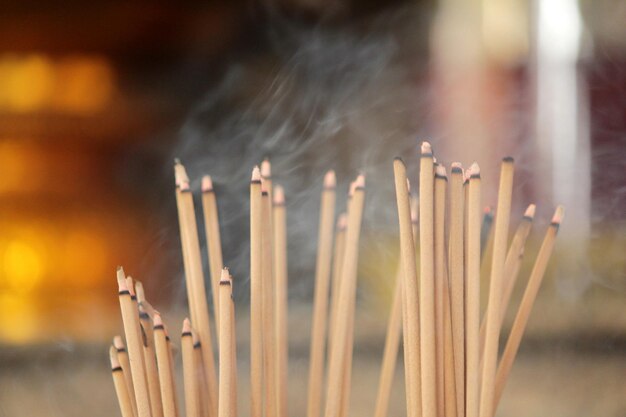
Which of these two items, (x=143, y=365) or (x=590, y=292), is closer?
(x=143, y=365)

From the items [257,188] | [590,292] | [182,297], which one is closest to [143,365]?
[257,188]

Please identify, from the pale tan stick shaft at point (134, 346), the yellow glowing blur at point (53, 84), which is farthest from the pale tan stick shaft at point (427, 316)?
the yellow glowing blur at point (53, 84)

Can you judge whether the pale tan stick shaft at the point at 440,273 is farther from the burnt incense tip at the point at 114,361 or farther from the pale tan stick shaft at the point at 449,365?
the burnt incense tip at the point at 114,361

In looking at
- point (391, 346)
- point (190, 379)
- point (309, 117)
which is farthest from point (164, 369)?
point (309, 117)

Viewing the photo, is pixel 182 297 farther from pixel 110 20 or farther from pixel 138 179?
pixel 110 20

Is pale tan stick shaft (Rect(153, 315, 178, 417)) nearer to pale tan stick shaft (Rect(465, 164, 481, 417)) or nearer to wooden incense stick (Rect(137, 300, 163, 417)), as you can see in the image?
wooden incense stick (Rect(137, 300, 163, 417))
